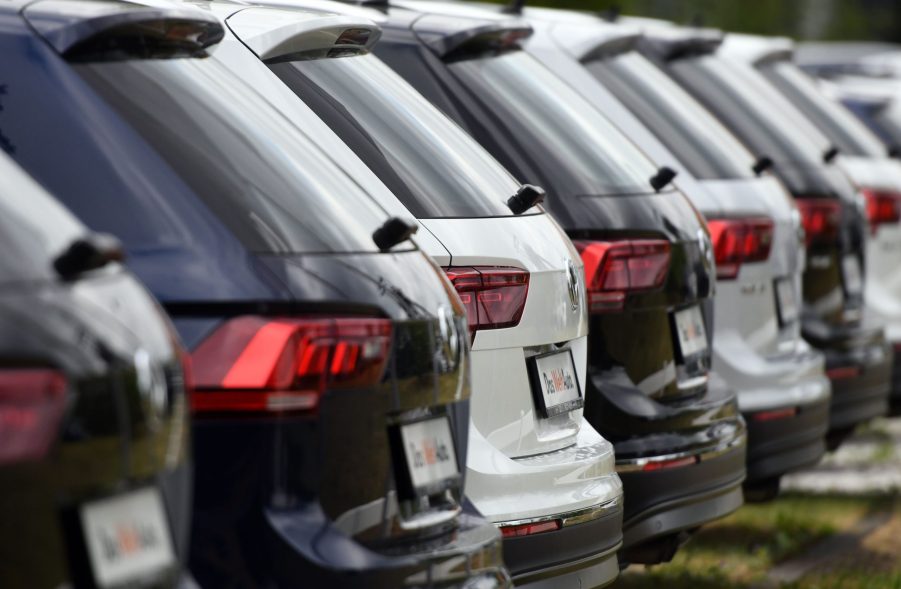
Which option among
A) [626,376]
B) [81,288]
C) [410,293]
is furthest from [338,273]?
[626,376]

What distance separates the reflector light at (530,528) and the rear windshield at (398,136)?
0.83 meters

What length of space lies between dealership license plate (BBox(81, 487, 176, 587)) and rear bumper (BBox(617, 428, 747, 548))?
3.08 metres

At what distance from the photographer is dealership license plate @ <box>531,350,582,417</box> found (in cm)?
509

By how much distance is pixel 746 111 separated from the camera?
9.27 metres

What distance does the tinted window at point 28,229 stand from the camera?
2.84 metres

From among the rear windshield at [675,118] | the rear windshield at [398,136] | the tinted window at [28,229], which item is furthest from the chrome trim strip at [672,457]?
the tinted window at [28,229]

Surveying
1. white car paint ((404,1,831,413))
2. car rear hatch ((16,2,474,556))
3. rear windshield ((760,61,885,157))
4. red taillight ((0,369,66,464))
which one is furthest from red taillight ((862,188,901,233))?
red taillight ((0,369,66,464))

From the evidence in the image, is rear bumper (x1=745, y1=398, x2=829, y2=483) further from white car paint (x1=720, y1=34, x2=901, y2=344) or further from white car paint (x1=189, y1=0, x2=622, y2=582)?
white car paint (x1=720, y1=34, x2=901, y2=344)

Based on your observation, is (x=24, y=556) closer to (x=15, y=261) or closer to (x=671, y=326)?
(x=15, y=261)

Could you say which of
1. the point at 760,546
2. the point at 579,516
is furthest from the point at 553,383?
the point at 760,546

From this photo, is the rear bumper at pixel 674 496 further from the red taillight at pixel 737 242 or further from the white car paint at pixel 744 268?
the red taillight at pixel 737 242

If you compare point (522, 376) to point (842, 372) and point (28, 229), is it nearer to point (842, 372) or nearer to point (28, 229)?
point (28, 229)

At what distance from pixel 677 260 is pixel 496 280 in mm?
1525

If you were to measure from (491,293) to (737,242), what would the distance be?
8.96ft
